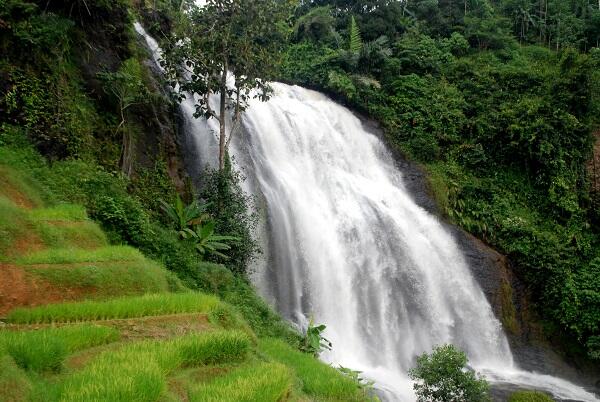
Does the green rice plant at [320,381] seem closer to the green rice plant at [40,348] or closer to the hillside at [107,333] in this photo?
the hillside at [107,333]

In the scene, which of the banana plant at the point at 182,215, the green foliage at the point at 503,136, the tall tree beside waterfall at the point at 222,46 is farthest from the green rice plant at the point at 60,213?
the green foliage at the point at 503,136

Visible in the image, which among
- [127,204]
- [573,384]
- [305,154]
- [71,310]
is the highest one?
[305,154]

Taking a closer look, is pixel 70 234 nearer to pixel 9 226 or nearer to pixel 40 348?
pixel 9 226

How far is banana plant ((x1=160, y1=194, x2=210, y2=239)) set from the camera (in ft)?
37.7

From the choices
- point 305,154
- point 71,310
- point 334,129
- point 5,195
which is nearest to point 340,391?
point 71,310

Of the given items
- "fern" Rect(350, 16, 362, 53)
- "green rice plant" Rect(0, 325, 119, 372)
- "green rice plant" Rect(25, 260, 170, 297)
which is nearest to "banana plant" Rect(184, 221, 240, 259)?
"green rice plant" Rect(25, 260, 170, 297)

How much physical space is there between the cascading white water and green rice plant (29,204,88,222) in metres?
6.49

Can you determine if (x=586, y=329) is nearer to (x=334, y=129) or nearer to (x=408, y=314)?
(x=408, y=314)

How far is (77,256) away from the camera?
6496mm

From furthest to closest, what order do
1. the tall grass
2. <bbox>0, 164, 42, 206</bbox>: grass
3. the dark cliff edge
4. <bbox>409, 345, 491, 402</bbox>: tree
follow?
1. the dark cliff edge
2. <bbox>409, 345, 491, 402</bbox>: tree
3. <bbox>0, 164, 42, 206</bbox>: grass
4. the tall grass

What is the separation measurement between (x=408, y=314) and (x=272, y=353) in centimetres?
953

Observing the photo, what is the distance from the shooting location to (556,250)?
19.7 metres

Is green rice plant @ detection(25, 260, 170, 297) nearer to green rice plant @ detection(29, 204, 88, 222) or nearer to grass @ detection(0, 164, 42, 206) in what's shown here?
green rice plant @ detection(29, 204, 88, 222)

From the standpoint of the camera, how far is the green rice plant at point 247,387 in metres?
3.86
